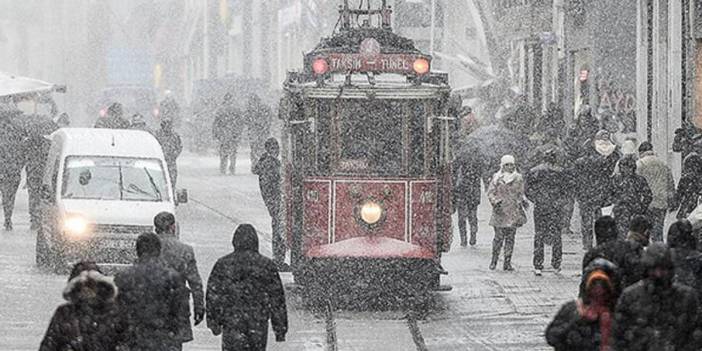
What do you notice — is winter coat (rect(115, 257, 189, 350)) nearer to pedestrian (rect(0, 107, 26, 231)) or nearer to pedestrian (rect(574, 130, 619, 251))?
pedestrian (rect(574, 130, 619, 251))

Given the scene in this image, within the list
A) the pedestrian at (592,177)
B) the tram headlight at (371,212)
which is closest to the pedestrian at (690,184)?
the pedestrian at (592,177)

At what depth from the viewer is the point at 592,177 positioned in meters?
27.3

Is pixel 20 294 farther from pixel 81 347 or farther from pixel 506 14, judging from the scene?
pixel 506 14

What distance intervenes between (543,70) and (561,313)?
36.1 metres

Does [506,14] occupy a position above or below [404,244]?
above

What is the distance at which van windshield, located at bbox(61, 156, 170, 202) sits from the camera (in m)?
25.5

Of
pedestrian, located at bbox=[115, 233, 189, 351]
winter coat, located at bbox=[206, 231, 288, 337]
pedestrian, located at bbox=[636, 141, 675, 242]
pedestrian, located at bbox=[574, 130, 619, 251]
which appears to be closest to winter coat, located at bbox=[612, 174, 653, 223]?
pedestrian, located at bbox=[636, 141, 675, 242]

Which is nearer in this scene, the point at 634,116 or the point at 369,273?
the point at 369,273

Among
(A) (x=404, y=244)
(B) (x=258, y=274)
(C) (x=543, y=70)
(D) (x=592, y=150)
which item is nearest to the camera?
(B) (x=258, y=274)

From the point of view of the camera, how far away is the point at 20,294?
895 inches

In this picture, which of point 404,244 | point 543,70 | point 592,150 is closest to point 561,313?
point 404,244

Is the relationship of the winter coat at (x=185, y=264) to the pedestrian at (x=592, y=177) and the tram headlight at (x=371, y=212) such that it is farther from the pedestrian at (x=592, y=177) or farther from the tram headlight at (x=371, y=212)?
the pedestrian at (x=592, y=177)

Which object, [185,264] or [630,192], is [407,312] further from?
[185,264]

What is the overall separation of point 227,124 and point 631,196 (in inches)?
851
